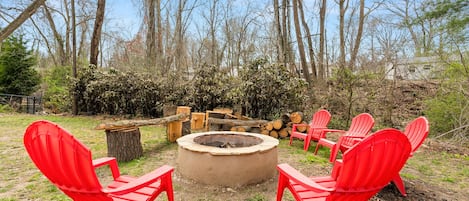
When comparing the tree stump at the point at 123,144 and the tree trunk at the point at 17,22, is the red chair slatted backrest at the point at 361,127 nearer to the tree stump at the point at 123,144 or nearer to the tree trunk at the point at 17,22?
the tree stump at the point at 123,144

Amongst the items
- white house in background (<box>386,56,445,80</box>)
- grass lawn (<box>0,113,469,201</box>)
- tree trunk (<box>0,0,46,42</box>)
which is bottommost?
grass lawn (<box>0,113,469,201</box>)

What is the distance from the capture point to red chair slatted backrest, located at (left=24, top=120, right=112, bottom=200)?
5.36 feet

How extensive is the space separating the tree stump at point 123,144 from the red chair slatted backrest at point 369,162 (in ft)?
10.1

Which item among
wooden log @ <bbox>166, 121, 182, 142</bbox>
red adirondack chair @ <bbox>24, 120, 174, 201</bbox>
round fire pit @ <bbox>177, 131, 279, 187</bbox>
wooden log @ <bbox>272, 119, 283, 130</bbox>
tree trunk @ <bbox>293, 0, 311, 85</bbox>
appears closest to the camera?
red adirondack chair @ <bbox>24, 120, 174, 201</bbox>

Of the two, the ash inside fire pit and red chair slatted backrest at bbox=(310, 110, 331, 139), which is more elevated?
red chair slatted backrest at bbox=(310, 110, 331, 139)

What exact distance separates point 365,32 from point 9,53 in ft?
53.3

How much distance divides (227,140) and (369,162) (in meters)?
2.42

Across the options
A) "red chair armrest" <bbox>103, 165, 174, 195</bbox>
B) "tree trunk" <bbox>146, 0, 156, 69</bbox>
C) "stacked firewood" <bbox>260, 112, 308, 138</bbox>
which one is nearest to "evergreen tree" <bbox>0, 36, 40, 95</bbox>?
"tree trunk" <bbox>146, 0, 156, 69</bbox>

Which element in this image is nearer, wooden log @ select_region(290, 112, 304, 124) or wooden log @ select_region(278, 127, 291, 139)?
wooden log @ select_region(290, 112, 304, 124)

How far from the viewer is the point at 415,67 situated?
22.1 feet

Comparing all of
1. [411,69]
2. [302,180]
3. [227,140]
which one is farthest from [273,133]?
[411,69]

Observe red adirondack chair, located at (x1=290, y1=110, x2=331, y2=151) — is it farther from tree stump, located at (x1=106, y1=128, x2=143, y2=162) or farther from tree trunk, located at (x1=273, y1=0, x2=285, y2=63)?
tree trunk, located at (x1=273, y1=0, x2=285, y2=63)

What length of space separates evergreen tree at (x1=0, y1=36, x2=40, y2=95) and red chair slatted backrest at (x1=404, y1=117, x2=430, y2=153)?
48.4ft

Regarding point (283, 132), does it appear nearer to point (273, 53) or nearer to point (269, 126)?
point (269, 126)
